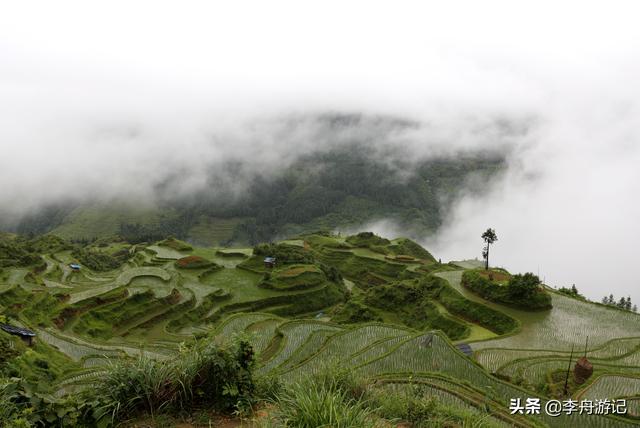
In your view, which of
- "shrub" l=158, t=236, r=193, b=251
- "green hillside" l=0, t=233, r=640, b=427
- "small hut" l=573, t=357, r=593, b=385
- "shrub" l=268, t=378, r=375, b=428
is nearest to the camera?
"shrub" l=268, t=378, r=375, b=428

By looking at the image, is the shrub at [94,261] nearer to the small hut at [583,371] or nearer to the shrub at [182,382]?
the shrub at [182,382]

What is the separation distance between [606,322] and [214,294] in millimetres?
48810

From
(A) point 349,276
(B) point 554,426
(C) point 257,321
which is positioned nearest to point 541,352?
(B) point 554,426

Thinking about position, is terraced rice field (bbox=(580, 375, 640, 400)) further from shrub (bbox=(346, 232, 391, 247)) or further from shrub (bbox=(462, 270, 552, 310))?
shrub (bbox=(346, 232, 391, 247))

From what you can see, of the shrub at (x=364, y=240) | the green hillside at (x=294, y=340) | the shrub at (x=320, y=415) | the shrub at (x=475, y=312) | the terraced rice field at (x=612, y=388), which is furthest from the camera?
the shrub at (x=364, y=240)

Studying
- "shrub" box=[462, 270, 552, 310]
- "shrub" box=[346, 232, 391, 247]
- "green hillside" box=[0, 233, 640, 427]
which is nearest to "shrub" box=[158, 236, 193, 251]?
"green hillside" box=[0, 233, 640, 427]

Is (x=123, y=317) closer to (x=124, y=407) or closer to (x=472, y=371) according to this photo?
(x=472, y=371)

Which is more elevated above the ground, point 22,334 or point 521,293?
point 521,293

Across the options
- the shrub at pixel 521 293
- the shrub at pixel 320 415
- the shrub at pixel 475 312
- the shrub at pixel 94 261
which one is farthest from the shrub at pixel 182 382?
the shrub at pixel 94 261

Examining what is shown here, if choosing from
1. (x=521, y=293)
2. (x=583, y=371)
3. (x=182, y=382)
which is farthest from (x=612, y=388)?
(x=182, y=382)

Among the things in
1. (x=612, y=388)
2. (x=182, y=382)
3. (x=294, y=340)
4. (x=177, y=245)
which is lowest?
(x=294, y=340)

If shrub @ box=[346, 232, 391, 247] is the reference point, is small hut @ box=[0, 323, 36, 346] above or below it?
below

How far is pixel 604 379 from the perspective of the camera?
75.3ft

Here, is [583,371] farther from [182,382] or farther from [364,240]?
[364,240]
